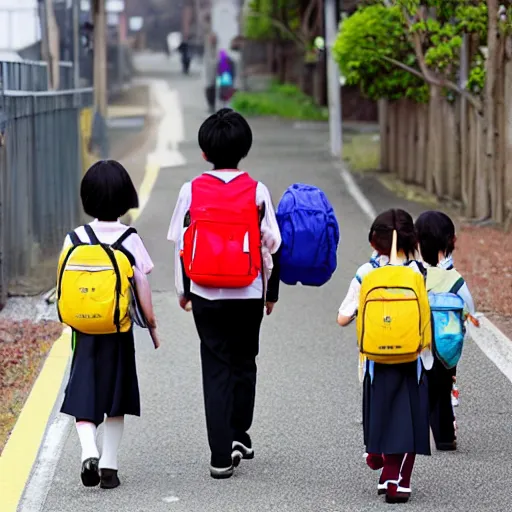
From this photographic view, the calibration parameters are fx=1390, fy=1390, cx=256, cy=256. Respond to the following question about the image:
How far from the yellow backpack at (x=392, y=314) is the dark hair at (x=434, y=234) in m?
0.73

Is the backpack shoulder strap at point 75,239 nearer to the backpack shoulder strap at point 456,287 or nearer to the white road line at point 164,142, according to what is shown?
the backpack shoulder strap at point 456,287

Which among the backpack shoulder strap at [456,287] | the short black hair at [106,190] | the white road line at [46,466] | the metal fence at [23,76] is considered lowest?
the white road line at [46,466]

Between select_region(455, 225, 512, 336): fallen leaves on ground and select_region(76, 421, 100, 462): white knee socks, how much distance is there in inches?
171

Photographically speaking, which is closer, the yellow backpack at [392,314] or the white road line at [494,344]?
the yellow backpack at [392,314]

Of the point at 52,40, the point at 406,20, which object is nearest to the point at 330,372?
the point at 406,20

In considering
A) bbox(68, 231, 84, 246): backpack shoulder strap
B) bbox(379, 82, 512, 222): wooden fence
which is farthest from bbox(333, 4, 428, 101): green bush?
bbox(68, 231, 84, 246): backpack shoulder strap

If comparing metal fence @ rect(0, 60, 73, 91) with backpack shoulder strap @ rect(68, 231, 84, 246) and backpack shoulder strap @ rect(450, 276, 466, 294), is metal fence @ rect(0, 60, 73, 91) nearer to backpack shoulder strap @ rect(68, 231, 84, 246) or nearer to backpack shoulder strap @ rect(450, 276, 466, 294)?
backpack shoulder strap @ rect(68, 231, 84, 246)

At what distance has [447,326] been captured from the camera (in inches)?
248

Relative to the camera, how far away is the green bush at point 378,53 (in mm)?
18297

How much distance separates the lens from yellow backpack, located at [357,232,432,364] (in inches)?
225

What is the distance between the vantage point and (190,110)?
40.7m

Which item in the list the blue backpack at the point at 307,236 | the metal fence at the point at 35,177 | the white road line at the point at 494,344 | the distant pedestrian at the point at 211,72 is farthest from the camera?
the distant pedestrian at the point at 211,72

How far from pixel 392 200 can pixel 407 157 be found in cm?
324

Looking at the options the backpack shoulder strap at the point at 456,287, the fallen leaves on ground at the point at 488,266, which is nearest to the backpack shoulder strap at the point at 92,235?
the backpack shoulder strap at the point at 456,287
